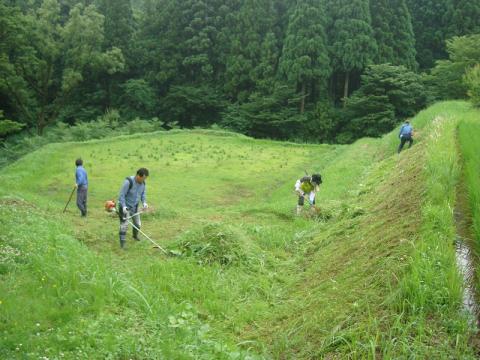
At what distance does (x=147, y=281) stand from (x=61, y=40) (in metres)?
34.4

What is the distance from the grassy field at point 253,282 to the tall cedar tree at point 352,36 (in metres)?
23.0

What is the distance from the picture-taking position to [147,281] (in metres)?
Answer: 6.56

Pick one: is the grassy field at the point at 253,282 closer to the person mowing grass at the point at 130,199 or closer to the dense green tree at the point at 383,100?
the person mowing grass at the point at 130,199

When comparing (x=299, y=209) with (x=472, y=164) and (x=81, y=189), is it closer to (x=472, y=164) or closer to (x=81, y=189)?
(x=472, y=164)

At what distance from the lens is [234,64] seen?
121 ft

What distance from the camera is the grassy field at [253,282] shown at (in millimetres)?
4477

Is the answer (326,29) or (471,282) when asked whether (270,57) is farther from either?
(471,282)

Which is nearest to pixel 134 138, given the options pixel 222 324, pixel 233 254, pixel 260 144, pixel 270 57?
pixel 260 144

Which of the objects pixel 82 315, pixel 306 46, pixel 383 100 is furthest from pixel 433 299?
pixel 306 46

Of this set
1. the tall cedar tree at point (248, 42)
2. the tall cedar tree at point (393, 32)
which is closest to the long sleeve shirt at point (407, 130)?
the tall cedar tree at point (393, 32)

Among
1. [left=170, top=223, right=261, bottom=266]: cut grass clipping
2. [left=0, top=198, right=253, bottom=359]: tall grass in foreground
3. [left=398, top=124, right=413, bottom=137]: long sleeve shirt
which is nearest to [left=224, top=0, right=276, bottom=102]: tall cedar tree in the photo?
[left=398, top=124, right=413, bottom=137]: long sleeve shirt

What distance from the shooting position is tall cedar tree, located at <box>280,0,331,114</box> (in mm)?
32750

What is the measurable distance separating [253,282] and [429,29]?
3795 centimetres

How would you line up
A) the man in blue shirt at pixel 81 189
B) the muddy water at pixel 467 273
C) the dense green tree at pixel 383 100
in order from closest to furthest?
the muddy water at pixel 467 273, the man in blue shirt at pixel 81 189, the dense green tree at pixel 383 100
